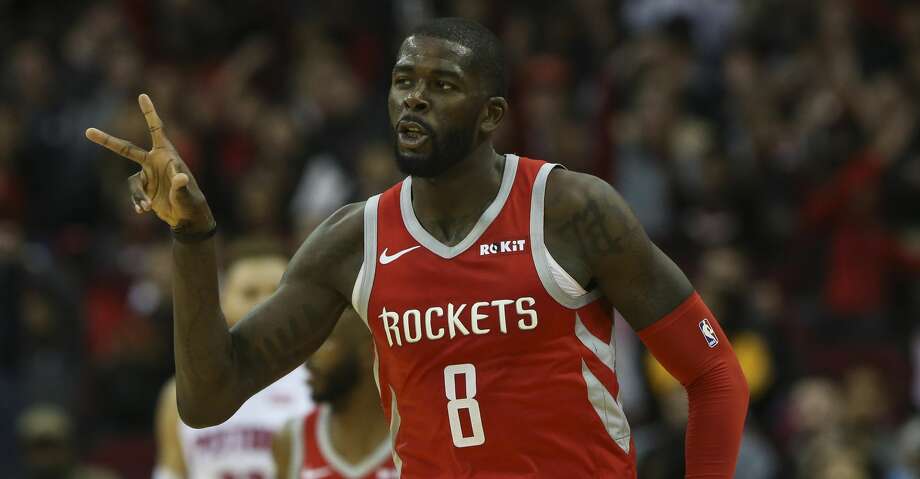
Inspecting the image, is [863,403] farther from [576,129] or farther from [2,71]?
[2,71]

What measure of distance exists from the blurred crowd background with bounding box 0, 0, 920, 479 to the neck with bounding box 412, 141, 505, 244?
18.5 feet

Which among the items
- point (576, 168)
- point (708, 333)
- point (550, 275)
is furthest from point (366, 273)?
point (576, 168)

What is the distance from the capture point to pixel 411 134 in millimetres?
4637

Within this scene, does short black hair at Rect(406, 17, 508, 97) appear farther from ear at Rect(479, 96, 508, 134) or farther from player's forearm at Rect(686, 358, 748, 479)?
player's forearm at Rect(686, 358, 748, 479)

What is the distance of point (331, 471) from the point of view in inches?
260

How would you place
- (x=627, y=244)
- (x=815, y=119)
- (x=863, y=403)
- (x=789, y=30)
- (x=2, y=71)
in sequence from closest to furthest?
(x=627, y=244)
(x=863, y=403)
(x=815, y=119)
(x=789, y=30)
(x=2, y=71)

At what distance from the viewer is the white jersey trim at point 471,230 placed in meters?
4.73

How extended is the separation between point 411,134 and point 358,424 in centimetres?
233

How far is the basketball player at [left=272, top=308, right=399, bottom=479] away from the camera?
6578 mm

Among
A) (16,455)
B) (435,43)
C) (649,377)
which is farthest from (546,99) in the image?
(435,43)

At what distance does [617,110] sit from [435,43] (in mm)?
9510

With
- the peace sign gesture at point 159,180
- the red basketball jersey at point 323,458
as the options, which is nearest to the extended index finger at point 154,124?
the peace sign gesture at point 159,180

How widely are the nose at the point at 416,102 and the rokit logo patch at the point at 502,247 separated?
0.45 m

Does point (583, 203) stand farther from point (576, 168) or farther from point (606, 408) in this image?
point (576, 168)
